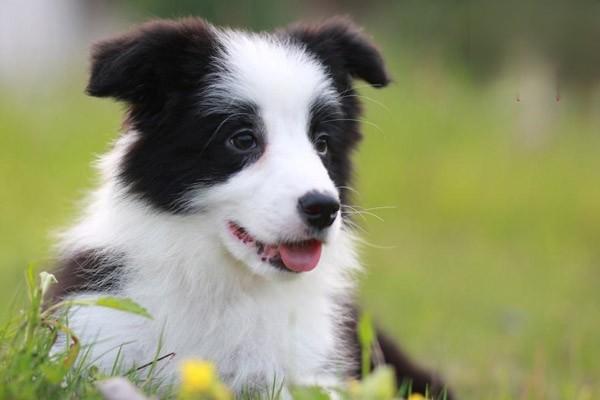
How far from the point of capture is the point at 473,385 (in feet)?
17.5

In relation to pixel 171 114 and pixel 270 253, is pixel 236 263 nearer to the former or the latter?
pixel 270 253

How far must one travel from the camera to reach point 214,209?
11.8ft

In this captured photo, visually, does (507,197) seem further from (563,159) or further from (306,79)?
(306,79)

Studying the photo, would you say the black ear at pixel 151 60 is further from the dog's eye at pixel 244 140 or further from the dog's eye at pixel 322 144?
the dog's eye at pixel 322 144

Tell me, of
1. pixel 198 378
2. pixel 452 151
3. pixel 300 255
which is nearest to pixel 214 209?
Result: pixel 300 255

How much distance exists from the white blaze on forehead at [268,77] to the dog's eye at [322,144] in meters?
0.14

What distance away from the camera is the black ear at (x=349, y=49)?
13.1 ft

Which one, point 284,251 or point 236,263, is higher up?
point 284,251

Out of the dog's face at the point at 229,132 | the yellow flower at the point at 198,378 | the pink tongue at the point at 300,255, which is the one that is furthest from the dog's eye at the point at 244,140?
the yellow flower at the point at 198,378

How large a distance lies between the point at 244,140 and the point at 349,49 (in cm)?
73

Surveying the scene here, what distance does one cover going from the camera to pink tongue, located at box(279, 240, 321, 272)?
3.52 metres

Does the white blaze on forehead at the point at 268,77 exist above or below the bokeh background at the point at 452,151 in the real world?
above

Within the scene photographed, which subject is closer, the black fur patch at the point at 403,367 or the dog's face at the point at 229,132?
the dog's face at the point at 229,132

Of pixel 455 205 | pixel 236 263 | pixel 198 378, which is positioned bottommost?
pixel 455 205
